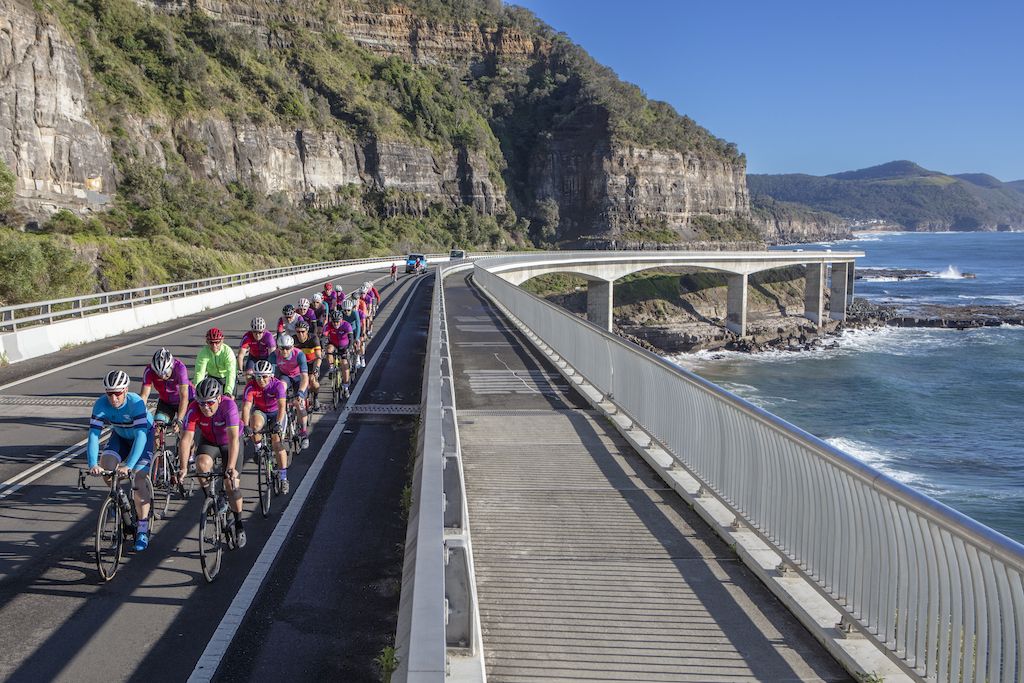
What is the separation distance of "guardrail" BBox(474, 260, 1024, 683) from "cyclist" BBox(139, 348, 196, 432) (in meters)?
5.05

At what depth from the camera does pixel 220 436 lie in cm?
746

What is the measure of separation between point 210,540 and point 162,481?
1.69 meters

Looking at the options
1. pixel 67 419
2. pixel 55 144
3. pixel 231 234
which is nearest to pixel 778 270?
pixel 231 234

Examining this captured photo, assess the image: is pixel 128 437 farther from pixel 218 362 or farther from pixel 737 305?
pixel 737 305

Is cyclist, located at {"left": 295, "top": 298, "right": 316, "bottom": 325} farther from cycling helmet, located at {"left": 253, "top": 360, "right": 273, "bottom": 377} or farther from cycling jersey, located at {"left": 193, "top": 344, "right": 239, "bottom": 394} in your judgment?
cycling helmet, located at {"left": 253, "top": 360, "right": 273, "bottom": 377}

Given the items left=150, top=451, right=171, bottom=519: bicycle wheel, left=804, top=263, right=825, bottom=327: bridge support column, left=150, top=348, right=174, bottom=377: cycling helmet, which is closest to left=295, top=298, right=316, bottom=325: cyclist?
left=150, top=451, right=171, bottom=519: bicycle wheel

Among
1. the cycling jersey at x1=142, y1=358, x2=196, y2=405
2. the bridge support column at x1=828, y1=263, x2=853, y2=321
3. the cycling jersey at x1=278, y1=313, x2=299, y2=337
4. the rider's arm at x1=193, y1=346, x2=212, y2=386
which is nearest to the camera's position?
the cycling jersey at x1=142, y1=358, x2=196, y2=405

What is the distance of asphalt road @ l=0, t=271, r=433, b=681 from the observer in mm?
5582

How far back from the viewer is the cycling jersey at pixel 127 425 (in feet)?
23.7

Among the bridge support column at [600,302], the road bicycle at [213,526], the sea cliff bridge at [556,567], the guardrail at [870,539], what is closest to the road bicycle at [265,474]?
the sea cliff bridge at [556,567]

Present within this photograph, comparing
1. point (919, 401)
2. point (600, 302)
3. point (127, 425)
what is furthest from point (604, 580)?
point (600, 302)

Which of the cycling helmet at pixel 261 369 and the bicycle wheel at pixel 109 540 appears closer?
the bicycle wheel at pixel 109 540

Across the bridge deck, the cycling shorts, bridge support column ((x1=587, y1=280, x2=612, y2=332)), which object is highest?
the cycling shorts

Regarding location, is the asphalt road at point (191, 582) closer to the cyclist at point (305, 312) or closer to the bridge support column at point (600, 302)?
the cyclist at point (305, 312)
